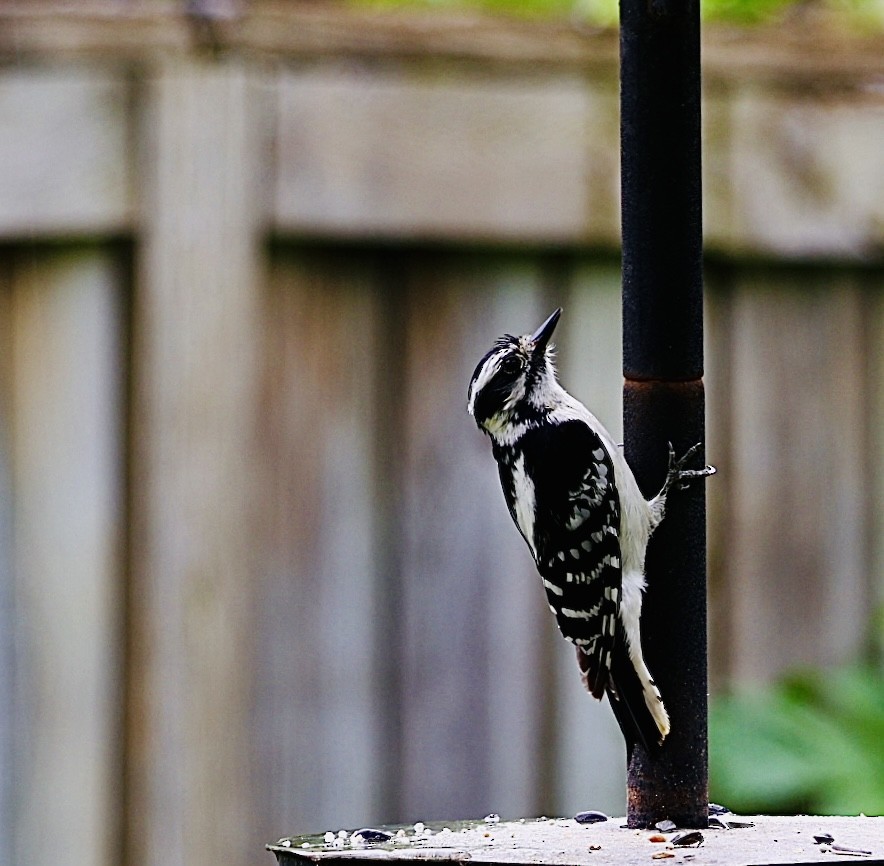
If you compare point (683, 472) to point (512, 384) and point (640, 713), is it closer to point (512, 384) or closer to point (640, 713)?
point (640, 713)

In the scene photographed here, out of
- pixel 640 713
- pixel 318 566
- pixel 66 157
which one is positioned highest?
pixel 66 157

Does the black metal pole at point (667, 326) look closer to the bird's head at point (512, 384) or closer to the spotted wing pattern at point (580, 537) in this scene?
the spotted wing pattern at point (580, 537)

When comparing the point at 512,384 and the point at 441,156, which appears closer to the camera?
the point at 512,384

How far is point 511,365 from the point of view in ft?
13.2

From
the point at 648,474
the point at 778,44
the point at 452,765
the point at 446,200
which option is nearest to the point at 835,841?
the point at 648,474

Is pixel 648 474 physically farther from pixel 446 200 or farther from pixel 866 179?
pixel 866 179

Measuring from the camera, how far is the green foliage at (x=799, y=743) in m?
4.92

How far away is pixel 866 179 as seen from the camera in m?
4.97

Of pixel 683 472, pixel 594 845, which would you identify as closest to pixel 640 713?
pixel 683 472

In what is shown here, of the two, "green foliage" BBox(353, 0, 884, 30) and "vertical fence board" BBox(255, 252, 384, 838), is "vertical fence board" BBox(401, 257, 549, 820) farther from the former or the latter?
"green foliage" BBox(353, 0, 884, 30)

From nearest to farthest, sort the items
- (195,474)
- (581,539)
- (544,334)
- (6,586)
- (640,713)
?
(640,713), (581,539), (544,334), (195,474), (6,586)

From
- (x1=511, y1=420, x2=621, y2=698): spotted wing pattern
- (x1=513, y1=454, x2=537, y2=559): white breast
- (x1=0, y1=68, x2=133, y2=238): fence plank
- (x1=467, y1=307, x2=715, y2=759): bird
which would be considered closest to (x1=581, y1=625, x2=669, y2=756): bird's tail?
(x1=467, y1=307, x2=715, y2=759): bird

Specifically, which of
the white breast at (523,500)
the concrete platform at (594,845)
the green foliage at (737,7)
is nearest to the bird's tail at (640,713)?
the concrete platform at (594,845)

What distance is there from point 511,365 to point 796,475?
1.27 meters
